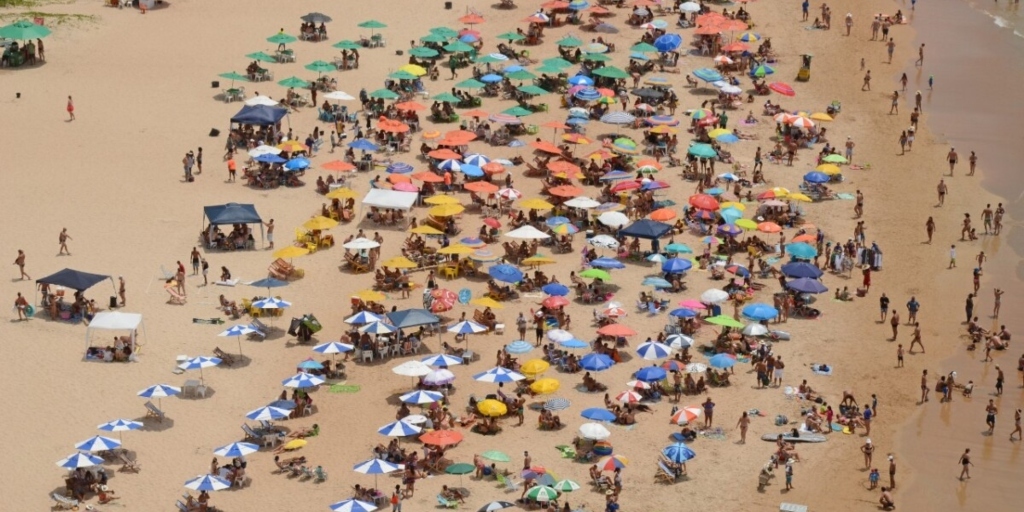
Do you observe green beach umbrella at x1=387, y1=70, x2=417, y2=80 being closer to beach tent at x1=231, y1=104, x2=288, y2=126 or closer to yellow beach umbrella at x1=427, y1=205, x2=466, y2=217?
beach tent at x1=231, y1=104, x2=288, y2=126

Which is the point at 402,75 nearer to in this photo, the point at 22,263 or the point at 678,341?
the point at 22,263

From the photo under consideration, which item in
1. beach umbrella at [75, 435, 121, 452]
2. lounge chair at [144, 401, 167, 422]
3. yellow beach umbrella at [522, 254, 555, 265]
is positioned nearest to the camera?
beach umbrella at [75, 435, 121, 452]

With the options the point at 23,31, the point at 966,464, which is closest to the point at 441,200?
the point at 966,464

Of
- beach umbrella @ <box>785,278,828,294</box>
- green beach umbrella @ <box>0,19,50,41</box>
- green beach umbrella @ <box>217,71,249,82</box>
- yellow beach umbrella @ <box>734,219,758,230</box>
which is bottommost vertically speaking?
beach umbrella @ <box>785,278,828,294</box>

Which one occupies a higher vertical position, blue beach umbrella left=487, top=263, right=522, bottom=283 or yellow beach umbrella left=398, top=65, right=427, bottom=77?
yellow beach umbrella left=398, top=65, right=427, bottom=77

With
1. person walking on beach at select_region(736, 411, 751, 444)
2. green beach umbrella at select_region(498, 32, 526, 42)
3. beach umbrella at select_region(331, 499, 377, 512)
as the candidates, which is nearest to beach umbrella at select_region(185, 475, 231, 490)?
beach umbrella at select_region(331, 499, 377, 512)

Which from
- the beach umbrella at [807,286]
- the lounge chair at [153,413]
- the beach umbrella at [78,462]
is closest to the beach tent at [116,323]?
the lounge chair at [153,413]

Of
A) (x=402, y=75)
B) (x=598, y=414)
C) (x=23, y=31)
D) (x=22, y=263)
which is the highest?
(x=23, y=31)
